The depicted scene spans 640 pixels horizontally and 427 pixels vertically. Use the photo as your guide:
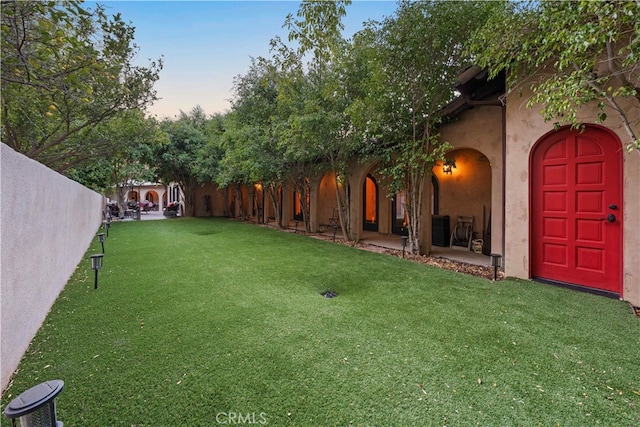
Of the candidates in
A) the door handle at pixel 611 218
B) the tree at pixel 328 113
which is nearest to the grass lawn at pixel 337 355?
the door handle at pixel 611 218

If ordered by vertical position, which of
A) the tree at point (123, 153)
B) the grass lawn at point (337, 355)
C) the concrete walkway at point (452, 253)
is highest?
the tree at point (123, 153)

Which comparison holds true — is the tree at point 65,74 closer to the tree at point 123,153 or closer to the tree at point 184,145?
the tree at point 123,153

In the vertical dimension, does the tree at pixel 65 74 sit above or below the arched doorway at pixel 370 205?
above

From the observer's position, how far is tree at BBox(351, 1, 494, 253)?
17.2 ft

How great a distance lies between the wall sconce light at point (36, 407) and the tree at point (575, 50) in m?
4.71

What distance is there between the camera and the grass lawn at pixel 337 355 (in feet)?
6.01

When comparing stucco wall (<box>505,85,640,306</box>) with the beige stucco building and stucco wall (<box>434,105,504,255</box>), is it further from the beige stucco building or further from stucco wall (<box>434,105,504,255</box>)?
stucco wall (<box>434,105,504,255</box>)

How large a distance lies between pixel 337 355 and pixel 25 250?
2.87m

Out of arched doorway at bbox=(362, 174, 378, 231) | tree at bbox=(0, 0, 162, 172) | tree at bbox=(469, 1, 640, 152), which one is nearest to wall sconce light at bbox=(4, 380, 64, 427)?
tree at bbox=(0, 0, 162, 172)

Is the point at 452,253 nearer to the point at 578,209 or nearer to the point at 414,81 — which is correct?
the point at 578,209

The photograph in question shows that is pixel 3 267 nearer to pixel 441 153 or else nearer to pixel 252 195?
pixel 441 153

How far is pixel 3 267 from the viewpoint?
2020 millimetres

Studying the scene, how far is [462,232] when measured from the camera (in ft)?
26.5

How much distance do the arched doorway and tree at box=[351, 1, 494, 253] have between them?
4662mm
